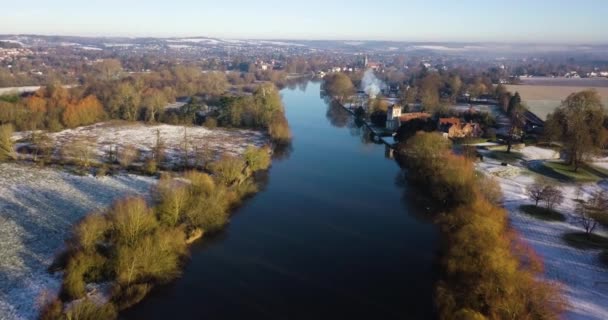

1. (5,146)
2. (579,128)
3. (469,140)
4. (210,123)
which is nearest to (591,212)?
(579,128)

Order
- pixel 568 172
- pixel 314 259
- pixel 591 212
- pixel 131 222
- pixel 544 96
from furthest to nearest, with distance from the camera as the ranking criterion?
1. pixel 544 96
2. pixel 568 172
3. pixel 591 212
4. pixel 314 259
5. pixel 131 222

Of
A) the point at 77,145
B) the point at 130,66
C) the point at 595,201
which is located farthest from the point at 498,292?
the point at 130,66

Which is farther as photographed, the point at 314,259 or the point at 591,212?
the point at 591,212

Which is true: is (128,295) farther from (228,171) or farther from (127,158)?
(127,158)

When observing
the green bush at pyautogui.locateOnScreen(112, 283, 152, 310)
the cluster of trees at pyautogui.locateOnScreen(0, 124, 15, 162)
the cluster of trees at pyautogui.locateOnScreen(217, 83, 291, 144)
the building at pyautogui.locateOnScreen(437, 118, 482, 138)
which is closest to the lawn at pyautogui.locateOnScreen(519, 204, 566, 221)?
the building at pyautogui.locateOnScreen(437, 118, 482, 138)

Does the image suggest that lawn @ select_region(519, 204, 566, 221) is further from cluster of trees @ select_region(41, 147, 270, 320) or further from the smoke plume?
the smoke plume

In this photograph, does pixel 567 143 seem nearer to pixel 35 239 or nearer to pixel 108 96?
pixel 35 239
